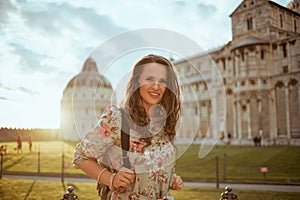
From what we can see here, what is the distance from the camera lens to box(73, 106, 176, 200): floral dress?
201cm

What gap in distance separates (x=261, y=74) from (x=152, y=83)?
24865mm

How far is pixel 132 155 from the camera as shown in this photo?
2.05 meters

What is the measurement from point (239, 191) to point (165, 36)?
745cm

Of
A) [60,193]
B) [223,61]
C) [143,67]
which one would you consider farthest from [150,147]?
[223,61]

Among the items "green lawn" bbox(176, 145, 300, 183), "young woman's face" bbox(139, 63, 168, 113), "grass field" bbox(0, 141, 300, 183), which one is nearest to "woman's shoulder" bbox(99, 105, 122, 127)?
"young woman's face" bbox(139, 63, 168, 113)

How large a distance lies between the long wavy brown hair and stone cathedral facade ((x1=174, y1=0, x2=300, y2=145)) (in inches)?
255

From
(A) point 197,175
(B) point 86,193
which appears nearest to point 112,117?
(B) point 86,193

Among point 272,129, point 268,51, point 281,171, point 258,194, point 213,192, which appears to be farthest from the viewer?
point 272,129

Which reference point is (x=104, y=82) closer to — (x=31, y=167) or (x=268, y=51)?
(x=31, y=167)

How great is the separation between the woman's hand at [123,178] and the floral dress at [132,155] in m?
0.13

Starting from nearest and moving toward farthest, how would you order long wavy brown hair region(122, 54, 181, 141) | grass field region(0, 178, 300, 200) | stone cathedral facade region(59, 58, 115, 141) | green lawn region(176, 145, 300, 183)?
long wavy brown hair region(122, 54, 181, 141)
stone cathedral facade region(59, 58, 115, 141)
grass field region(0, 178, 300, 200)
green lawn region(176, 145, 300, 183)

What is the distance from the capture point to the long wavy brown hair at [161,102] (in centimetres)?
212

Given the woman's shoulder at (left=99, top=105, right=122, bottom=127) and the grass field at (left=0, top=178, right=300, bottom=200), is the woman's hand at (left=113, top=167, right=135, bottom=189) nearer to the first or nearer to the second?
the woman's shoulder at (left=99, top=105, right=122, bottom=127)

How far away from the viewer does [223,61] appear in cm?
3306
